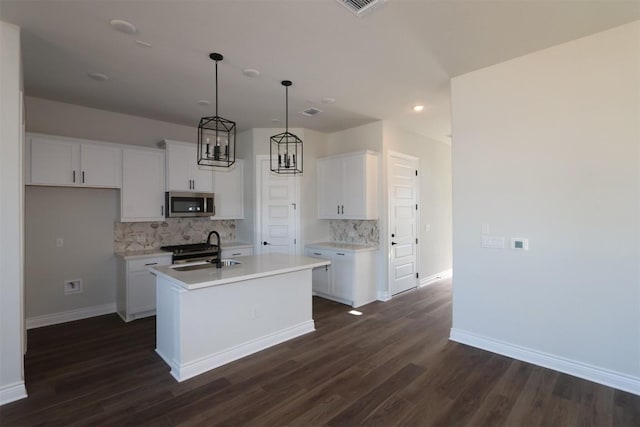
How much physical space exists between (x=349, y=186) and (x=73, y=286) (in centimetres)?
422

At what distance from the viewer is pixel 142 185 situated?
4586 mm

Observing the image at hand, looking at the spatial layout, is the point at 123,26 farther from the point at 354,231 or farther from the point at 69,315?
the point at 354,231

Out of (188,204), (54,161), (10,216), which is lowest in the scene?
(10,216)

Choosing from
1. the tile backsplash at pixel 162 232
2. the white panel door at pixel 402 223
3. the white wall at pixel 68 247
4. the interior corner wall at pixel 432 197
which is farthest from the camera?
the interior corner wall at pixel 432 197

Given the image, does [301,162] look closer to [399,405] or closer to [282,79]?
[282,79]

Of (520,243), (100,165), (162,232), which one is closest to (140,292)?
(162,232)

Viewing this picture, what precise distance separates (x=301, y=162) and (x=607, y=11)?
3.84 meters

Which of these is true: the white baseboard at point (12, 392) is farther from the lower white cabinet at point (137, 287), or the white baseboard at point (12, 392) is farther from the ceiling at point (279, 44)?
the ceiling at point (279, 44)

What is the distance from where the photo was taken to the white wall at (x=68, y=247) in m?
4.06

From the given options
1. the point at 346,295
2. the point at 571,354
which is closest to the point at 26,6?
the point at 346,295

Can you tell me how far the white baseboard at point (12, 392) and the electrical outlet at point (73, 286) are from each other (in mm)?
2075

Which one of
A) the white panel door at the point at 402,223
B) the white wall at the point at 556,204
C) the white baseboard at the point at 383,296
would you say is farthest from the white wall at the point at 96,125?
the white wall at the point at 556,204

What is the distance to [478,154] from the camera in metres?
3.41

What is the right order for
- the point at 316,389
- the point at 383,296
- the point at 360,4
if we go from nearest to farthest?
the point at 360,4 < the point at 316,389 < the point at 383,296
